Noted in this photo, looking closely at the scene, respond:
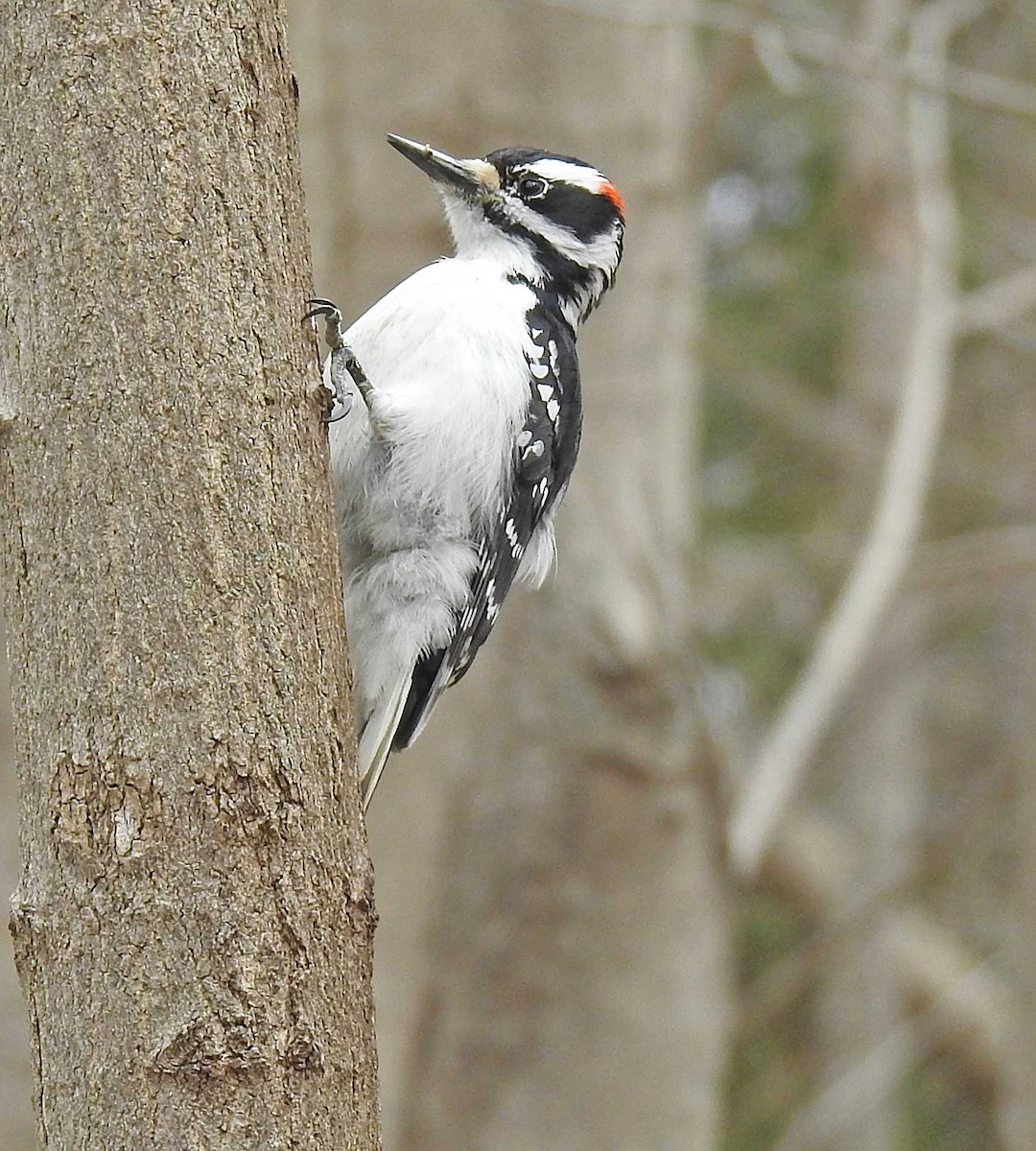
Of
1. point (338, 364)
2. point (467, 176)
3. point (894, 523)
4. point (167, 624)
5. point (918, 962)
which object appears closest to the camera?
point (167, 624)

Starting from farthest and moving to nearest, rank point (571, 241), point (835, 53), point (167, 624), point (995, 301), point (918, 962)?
point (918, 962) < point (995, 301) < point (835, 53) < point (571, 241) < point (167, 624)

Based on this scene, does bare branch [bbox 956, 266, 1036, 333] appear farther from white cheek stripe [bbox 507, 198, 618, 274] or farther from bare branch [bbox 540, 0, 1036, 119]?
white cheek stripe [bbox 507, 198, 618, 274]

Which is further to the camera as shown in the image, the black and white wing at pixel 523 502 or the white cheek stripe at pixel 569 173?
the white cheek stripe at pixel 569 173

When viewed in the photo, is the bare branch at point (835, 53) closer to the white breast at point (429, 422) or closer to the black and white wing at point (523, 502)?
the black and white wing at point (523, 502)

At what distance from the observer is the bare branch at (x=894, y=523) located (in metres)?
5.05

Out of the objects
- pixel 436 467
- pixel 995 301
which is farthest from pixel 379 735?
pixel 995 301

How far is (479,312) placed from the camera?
3611 mm

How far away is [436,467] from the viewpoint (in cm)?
345

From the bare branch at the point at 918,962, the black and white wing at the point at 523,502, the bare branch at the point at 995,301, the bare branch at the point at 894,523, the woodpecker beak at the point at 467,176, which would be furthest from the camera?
the bare branch at the point at 918,962

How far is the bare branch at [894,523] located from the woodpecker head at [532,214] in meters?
1.50

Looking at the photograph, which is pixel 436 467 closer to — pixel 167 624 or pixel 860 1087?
pixel 167 624

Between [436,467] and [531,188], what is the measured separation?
3.17 feet

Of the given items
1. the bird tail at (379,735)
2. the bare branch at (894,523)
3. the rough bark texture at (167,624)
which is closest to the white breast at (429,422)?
the bird tail at (379,735)

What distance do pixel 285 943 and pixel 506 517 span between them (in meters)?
1.74
